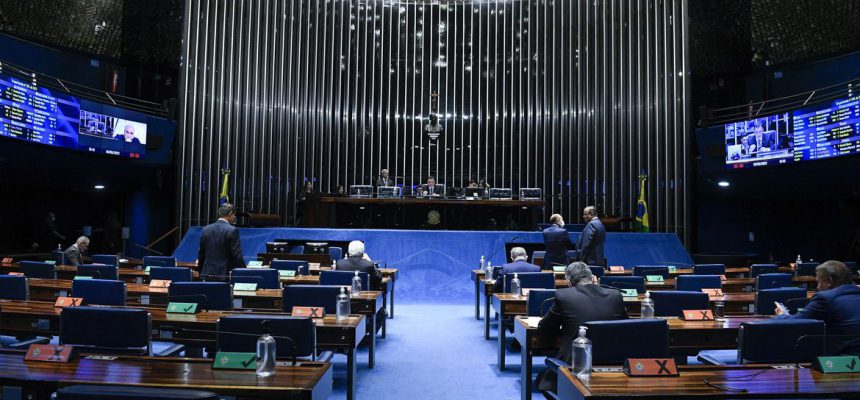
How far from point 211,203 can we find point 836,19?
1522cm

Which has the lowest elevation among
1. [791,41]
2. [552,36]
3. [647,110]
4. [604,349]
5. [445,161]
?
[604,349]

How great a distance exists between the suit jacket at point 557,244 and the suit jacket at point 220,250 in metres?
4.26

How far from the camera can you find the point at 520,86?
17.2 meters

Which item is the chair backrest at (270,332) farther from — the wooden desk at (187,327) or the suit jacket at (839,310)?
the suit jacket at (839,310)

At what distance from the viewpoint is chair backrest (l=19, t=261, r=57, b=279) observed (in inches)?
259

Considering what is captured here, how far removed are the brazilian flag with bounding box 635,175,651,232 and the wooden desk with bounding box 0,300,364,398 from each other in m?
11.8

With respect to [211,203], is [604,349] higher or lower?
lower

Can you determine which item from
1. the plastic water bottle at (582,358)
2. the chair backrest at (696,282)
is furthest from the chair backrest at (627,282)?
the plastic water bottle at (582,358)

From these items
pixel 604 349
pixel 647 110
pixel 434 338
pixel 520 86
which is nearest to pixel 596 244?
pixel 434 338

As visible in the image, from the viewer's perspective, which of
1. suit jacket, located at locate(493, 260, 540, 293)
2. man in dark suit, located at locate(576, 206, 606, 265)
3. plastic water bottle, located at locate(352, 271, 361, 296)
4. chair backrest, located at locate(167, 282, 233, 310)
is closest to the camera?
chair backrest, located at locate(167, 282, 233, 310)

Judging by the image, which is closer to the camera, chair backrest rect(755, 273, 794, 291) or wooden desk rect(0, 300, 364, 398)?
wooden desk rect(0, 300, 364, 398)

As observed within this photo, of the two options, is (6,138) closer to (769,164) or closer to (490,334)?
(490,334)

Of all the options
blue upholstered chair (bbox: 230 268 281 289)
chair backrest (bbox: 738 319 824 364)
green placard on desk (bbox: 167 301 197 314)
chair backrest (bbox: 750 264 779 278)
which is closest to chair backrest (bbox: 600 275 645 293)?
chair backrest (bbox: 738 319 824 364)

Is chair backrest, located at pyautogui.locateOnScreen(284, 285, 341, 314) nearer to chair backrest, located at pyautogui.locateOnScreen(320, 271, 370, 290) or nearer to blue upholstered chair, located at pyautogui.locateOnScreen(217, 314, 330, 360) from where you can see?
chair backrest, located at pyautogui.locateOnScreen(320, 271, 370, 290)
